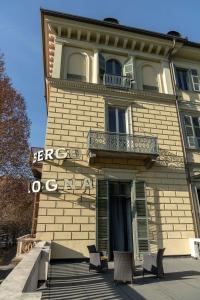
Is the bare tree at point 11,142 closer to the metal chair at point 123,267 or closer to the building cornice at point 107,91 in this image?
the building cornice at point 107,91

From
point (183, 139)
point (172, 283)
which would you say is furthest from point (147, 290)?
point (183, 139)

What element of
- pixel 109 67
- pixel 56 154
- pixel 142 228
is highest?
pixel 109 67

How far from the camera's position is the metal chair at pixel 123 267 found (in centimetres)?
570

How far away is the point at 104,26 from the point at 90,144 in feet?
24.9

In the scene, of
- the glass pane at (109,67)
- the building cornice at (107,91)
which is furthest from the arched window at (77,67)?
the glass pane at (109,67)

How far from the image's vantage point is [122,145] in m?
11.0

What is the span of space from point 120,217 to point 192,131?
6257 mm

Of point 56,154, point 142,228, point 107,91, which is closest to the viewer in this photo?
point 142,228

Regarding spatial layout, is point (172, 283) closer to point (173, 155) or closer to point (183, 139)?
point (173, 155)

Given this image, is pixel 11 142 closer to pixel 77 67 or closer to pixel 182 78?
pixel 77 67

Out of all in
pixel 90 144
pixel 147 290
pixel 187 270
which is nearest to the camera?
pixel 147 290

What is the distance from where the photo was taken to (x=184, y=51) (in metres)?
14.7

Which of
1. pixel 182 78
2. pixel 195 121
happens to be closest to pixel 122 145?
pixel 195 121

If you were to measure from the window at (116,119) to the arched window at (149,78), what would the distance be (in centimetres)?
241
